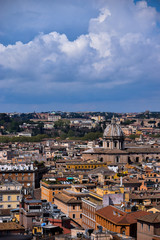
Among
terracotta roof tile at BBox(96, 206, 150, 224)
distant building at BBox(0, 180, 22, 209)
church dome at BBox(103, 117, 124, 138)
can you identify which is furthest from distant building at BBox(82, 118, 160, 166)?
terracotta roof tile at BBox(96, 206, 150, 224)

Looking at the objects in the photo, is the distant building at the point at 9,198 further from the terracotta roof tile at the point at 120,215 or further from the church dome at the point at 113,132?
the church dome at the point at 113,132

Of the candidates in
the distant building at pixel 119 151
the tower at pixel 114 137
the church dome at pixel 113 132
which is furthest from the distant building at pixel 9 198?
the church dome at pixel 113 132

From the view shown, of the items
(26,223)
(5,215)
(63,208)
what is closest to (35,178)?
(63,208)

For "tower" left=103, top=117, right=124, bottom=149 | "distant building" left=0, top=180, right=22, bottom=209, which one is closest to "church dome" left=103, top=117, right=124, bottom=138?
"tower" left=103, top=117, right=124, bottom=149

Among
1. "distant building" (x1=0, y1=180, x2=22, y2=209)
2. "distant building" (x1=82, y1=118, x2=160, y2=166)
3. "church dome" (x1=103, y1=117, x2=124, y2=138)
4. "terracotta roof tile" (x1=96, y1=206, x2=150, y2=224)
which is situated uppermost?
"church dome" (x1=103, y1=117, x2=124, y2=138)

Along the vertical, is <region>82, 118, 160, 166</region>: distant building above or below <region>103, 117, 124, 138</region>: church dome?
below

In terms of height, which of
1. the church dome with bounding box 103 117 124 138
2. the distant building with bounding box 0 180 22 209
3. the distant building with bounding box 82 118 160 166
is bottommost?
the distant building with bounding box 0 180 22 209

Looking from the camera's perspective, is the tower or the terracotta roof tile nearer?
the terracotta roof tile

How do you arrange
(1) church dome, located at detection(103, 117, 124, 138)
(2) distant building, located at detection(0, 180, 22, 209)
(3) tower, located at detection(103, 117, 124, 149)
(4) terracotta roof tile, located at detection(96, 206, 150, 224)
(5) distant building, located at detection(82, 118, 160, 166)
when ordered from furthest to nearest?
(1) church dome, located at detection(103, 117, 124, 138)
(3) tower, located at detection(103, 117, 124, 149)
(5) distant building, located at detection(82, 118, 160, 166)
(2) distant building, located at detection(0, 180, 22, 209)
(4) terracotta roof tile, located at detection(96, 206, 150, 224)

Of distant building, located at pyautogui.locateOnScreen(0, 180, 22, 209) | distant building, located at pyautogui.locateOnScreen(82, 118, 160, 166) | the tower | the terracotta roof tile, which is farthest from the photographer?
the tower

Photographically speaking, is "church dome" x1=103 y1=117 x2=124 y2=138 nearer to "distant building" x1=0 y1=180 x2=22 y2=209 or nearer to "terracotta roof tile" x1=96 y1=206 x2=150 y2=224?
"distant building" x1=0 y1=180 x2=22 y2=209

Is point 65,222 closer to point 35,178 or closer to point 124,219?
point 124,219

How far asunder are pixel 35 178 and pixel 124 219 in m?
33.3

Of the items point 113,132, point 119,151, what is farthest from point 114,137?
point 119,151
